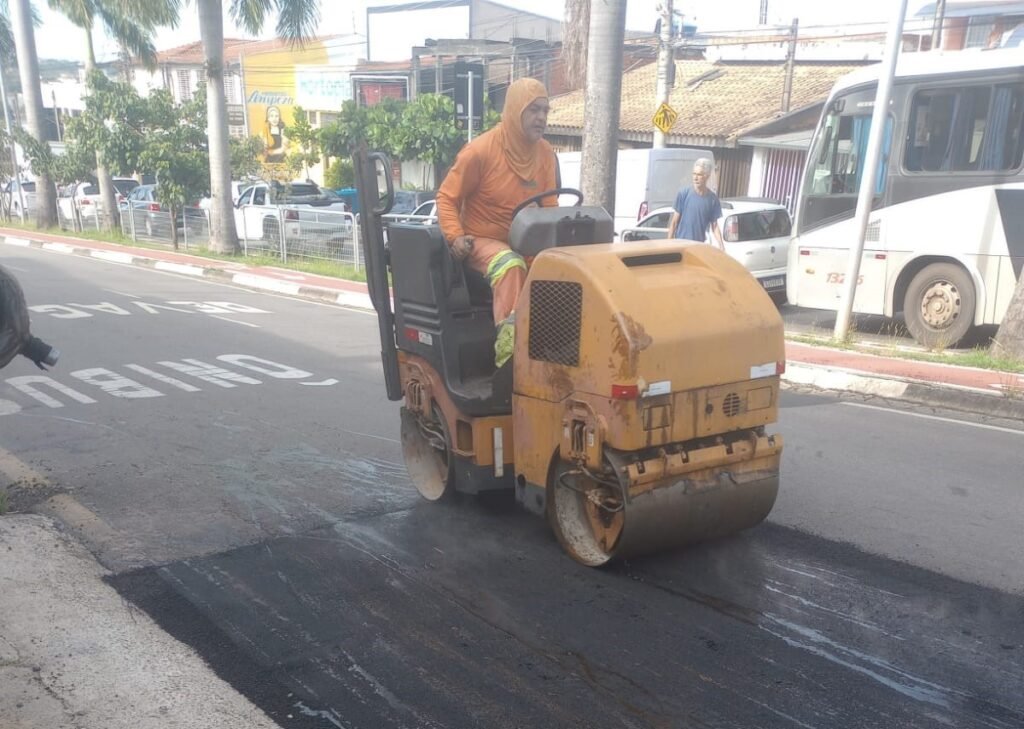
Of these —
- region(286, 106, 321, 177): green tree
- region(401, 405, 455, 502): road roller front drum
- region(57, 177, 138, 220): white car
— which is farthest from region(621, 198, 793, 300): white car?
region(286, 106, 321, 177): green tree

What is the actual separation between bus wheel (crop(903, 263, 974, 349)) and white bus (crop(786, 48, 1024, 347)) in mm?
11

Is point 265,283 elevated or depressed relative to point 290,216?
depressed

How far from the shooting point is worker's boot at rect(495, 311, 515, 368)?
15.4ft

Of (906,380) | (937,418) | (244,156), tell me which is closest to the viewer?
(937,418)

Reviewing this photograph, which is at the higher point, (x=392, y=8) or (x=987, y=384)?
(x=392, y=8)

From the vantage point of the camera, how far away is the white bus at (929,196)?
10297 mm

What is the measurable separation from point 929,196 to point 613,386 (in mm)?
8429

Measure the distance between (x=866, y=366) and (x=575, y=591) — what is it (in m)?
5.93

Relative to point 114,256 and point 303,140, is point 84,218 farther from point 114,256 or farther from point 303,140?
point 114,256

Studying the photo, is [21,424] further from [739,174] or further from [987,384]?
[739,174]

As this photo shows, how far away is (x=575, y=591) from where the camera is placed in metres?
4.30

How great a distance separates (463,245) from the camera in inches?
195

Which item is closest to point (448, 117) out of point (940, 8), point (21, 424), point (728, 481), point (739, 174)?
point (739, 174)

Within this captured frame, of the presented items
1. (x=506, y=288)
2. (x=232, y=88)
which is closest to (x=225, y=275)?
(x=506, y=288)
